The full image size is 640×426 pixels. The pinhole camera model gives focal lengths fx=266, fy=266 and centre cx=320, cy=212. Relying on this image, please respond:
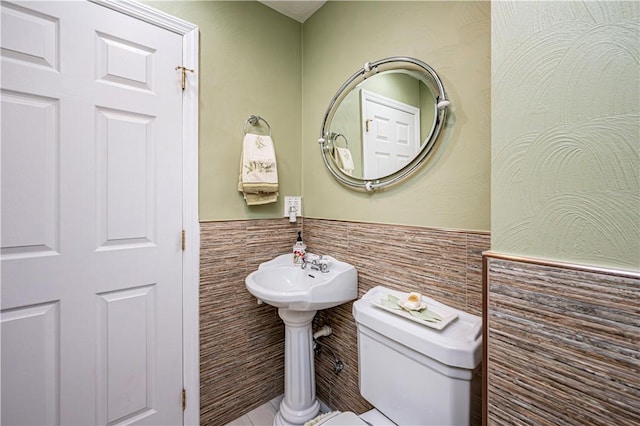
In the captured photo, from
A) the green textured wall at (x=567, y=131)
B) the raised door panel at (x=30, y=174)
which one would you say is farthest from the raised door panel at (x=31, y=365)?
the green textured wall at (x=567, y=131)

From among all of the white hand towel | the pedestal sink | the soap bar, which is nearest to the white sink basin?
the pedestal sink

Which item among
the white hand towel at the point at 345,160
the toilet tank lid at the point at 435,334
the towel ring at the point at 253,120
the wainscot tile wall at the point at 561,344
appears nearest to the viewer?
the wainscot tile wall at the point at 561,344

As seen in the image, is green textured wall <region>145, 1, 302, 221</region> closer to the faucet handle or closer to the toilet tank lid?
the faucet handle

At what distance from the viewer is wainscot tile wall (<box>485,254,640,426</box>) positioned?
0.49m

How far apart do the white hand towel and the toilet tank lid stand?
0.68m

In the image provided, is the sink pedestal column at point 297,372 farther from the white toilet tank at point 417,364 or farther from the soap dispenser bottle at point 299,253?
the white toilet tank at point 417,364

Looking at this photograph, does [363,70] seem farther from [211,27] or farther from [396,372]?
[396,372]

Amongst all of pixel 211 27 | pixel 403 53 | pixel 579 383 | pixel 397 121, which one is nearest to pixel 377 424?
pixel 579 383

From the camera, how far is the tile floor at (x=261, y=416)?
4.87 ft

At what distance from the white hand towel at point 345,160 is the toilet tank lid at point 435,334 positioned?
679 mm

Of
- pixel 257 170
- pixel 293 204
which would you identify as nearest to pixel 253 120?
pixel 257 170

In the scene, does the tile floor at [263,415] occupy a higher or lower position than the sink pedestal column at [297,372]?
lower

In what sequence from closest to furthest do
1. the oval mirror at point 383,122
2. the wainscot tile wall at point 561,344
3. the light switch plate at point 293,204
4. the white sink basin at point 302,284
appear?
1. the wainscot tile wall at point 561,344
2. the oval mirror at point 383,122
3. the white sink basin at point 302,284
4. the light switch plate at point 293,204

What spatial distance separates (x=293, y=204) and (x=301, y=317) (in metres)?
0.68
